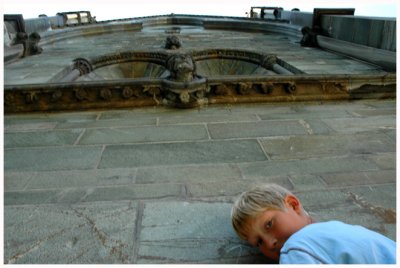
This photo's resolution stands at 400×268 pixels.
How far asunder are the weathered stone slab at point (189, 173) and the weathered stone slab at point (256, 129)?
2.04 feet

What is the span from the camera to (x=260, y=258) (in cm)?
138

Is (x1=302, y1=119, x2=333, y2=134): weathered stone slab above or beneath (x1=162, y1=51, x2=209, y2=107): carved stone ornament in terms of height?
beneath

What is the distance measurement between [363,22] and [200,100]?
13.1 ft

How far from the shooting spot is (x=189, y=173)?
2291 millimetres

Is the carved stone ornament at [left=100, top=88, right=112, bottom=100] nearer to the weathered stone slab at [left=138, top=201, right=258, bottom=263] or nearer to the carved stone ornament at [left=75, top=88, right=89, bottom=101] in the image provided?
the carved stone ornament at [left=75, top=88, right=89, bottom=101]

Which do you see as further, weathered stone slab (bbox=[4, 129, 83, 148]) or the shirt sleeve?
weathered stone slab (bbox=[4, 129, 83, 148])

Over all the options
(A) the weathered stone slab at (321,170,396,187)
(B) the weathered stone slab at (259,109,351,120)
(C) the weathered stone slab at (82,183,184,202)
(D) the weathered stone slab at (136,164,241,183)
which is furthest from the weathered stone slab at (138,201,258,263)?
(B) the weathered stone slab at (259,109,351,120)

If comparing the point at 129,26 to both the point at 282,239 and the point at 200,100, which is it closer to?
the point at 200,100

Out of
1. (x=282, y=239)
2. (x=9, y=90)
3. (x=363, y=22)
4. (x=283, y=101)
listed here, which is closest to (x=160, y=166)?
(x=282, y=239)

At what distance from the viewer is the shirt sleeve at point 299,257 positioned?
1076mm

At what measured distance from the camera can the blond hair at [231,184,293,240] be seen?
129 cm

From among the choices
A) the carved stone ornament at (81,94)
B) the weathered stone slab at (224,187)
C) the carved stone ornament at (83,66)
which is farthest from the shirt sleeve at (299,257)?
the carved stone ornament at (83,66)

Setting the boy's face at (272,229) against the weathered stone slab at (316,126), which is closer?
the boy's face at (272,229)

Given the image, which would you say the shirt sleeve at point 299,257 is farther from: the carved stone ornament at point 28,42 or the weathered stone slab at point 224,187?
the carved stone ornament at point 28,42
